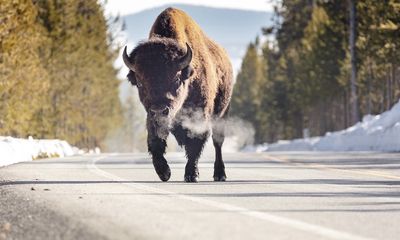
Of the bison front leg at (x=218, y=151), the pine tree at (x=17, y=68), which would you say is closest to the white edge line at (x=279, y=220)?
the bison front leg at (x=218, y=151)

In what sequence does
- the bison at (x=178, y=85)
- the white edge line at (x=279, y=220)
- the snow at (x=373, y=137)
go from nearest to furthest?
the white edge line at (x=279, y=220), the bison at (x=178, y=85), the snow at (x=373, y=137)

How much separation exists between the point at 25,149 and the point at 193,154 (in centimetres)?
1290

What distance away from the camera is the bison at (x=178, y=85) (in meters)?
10.6

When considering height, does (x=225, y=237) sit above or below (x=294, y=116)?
above

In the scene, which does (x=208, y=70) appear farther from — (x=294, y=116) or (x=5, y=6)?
(x=294, y=116)

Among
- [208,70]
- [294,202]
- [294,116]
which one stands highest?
[208,70]

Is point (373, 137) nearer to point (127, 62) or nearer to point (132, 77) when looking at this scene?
point (132, 77)

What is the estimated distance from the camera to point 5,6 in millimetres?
26656

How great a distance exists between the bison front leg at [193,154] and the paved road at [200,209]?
1.00ft

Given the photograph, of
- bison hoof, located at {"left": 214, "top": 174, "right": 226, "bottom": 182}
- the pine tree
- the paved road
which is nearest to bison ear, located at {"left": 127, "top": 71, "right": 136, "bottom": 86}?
the paved road

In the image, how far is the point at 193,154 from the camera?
1150 cm

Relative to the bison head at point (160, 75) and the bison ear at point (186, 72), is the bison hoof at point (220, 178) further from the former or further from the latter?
the bison ear at point (186, 72)

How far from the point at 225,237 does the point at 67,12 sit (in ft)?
133

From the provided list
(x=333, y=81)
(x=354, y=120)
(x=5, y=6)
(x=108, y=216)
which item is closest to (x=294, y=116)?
(x=333, y=81)
